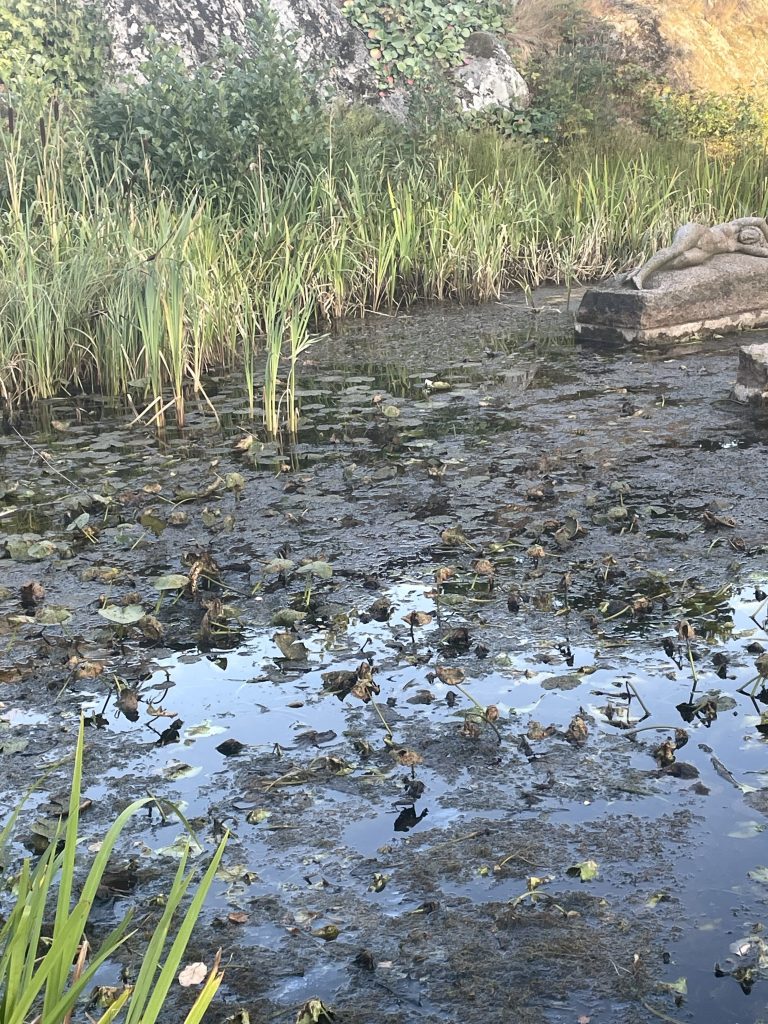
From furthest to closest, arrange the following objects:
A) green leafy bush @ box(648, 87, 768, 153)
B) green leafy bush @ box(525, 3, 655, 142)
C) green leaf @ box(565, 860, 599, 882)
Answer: green leafy bush @ box(648, 87, 768, 153)
green leafy bush @ box(525, 3, 655, 142)
green leaf @ box(565, 860, 599, 882)

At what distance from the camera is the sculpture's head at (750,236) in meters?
7.80

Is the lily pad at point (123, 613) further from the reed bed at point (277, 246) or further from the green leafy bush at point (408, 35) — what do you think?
the green leafy bush at point (408, 35)

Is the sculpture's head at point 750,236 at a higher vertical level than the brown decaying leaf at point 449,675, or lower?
higher

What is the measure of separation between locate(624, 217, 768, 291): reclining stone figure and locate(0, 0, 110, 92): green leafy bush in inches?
227

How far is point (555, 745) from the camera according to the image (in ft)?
8.74

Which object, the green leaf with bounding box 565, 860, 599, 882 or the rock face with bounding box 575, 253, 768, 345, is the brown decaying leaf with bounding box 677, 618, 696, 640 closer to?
the green leaf with bounding box 565, 860, 599, 882

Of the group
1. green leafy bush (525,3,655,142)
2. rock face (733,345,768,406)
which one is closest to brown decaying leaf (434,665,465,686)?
rock face (733,345,768,406)

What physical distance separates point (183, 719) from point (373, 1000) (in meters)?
1.14

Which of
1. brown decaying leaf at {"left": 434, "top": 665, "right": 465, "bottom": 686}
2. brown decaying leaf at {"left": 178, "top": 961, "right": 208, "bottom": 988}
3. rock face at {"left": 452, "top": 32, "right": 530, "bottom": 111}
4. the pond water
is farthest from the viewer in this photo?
rock face at {"left": 452, "top": 32, "right": 530, "bottom": 111}

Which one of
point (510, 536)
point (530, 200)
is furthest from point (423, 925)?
point (530, 200)

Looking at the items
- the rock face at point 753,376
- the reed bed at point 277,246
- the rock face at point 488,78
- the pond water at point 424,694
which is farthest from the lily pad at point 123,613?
the rock face at point 488,78

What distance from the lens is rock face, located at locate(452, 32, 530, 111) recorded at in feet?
44.3

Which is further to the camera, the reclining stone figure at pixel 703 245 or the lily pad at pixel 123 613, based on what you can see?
the reclining stone figure at pixel 703 245

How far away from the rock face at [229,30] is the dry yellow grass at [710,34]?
4.02 metres
